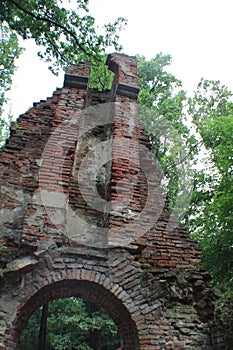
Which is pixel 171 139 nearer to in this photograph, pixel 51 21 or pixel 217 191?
pixel 217 191

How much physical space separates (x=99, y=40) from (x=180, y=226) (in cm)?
440

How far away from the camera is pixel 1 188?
17.2ft

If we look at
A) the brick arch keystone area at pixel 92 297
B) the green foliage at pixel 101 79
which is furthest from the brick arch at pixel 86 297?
the green foliage at pixel 101 79

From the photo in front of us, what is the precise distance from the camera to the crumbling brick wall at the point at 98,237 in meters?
4.04

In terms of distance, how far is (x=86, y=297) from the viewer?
480cm

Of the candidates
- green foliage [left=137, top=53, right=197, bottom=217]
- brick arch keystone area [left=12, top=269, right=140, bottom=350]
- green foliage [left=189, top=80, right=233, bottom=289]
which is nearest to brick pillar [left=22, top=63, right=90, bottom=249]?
brick arch keystone area [left=12, top=269, right=140, bottom=350]

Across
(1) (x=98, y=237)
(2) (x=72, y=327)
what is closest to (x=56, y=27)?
(1) (x=98, y=237)

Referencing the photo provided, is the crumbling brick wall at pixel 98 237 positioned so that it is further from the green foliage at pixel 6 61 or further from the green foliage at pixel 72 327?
the green foliage at pixel 72 327

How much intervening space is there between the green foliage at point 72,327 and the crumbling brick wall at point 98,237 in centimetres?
536

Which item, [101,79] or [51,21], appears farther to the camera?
[101,79]

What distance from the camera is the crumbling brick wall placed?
13.3 ft

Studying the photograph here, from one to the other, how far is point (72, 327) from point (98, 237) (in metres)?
6.59

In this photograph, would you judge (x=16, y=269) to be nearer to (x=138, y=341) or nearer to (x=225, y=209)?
(x=138, y=341)

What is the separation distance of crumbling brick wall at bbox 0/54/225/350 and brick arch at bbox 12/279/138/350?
0.07 ft
